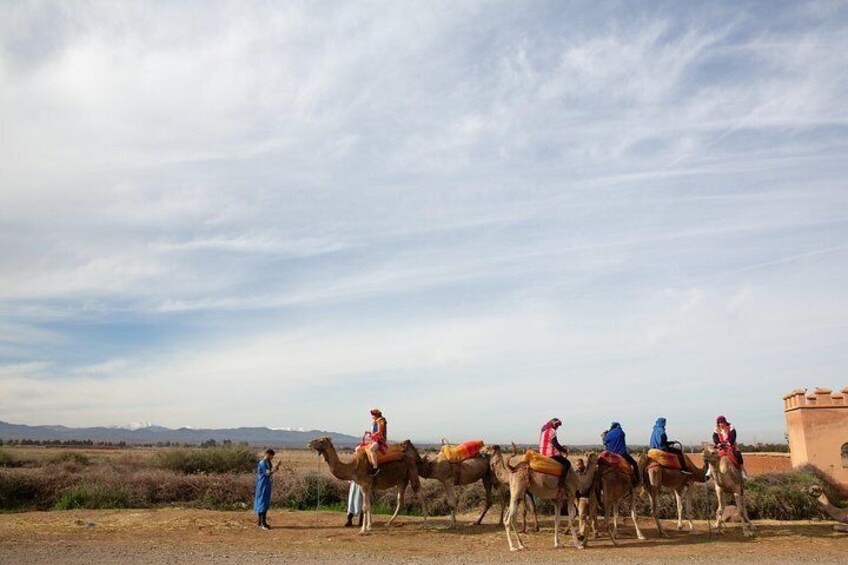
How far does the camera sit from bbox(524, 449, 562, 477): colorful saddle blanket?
49.7ft

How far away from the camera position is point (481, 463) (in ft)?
60.0

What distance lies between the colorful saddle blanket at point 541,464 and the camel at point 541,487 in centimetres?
8

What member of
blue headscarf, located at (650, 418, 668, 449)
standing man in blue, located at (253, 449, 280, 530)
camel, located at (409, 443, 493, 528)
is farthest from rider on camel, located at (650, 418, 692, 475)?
standing man in blue, located at (253, 449, 280, 530)

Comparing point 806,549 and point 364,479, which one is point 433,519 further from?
point 806,549

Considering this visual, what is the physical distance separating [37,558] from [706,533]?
1485 cm

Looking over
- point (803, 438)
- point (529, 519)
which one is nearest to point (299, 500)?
point (529, 519)

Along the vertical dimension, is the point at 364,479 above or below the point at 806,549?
above

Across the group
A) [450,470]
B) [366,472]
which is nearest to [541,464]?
[450,470]

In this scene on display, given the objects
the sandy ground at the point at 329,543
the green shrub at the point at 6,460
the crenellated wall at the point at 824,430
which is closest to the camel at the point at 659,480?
the sandy ground at the point at 329,543

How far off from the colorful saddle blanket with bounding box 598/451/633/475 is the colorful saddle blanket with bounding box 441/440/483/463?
351 cm

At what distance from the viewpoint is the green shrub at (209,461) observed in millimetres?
33594

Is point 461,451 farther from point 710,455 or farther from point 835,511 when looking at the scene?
point 835,511

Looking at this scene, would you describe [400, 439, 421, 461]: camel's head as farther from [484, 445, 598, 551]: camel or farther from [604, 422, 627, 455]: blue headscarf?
[604, 422, 627, 455]: blue headscarf

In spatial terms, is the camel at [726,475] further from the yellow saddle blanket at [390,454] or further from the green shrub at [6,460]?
the green shrub at [6,460]
